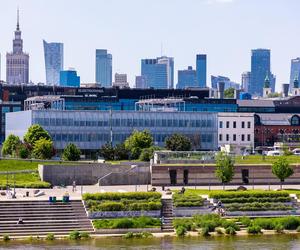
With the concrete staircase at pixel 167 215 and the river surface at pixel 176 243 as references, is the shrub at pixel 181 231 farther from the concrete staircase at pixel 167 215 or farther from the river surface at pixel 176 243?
the concrete staircase at pixel 167 215

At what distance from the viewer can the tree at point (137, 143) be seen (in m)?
117

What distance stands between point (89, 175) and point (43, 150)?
17.1 metres

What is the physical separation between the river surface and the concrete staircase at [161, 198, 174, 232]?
334 cm

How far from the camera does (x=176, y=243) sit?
70.8 m

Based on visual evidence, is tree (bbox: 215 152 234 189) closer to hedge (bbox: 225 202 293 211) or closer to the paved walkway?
the paved walkway

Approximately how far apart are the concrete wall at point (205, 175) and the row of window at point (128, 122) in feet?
116

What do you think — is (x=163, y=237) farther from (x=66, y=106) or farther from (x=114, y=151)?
(x=66, y=106)

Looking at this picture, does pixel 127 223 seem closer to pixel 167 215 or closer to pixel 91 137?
pixel 167 215

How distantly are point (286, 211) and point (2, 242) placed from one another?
2448 cm

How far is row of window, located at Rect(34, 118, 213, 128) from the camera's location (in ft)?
Answer: 425

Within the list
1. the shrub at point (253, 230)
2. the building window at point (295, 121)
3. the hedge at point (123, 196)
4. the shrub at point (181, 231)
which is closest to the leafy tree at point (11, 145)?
the hedge at point (123, 196)

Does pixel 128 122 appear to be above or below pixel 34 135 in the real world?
above

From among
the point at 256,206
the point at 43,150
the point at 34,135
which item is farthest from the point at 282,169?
the point at 34,135

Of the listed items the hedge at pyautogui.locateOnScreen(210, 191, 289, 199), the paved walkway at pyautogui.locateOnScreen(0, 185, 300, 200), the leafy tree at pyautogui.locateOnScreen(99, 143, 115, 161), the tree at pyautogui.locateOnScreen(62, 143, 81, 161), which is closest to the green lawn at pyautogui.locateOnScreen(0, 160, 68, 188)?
the paved walkway at pyautogui.locateOnScreen(0, 185, 300, 200)
